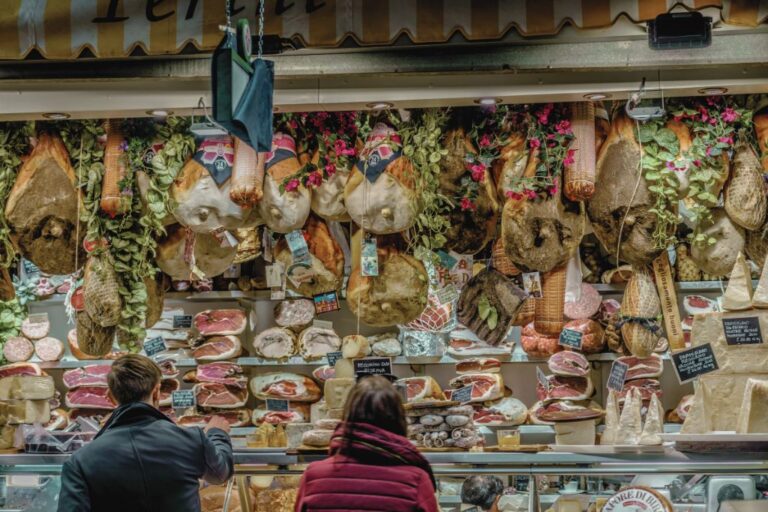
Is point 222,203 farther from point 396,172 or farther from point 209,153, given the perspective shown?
point 396,172

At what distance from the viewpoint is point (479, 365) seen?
8.38m

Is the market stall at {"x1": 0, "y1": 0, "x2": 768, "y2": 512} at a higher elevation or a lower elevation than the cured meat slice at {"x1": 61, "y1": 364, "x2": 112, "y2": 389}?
higher

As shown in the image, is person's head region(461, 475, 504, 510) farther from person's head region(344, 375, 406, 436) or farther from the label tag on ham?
the label tag on ham

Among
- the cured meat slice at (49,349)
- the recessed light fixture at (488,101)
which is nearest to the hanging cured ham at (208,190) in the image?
the recessed light fixture at (488,101)

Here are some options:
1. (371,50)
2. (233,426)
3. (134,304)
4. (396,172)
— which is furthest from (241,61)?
(233,426)

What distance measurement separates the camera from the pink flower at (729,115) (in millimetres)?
5691

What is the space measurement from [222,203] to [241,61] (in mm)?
1891

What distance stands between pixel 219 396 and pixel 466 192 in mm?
3750

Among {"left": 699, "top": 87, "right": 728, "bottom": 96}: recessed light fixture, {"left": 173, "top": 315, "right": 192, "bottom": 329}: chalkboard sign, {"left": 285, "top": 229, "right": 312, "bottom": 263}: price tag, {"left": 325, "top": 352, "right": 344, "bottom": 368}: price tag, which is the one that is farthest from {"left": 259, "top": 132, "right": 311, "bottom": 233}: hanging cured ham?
{"left": 173, "top": 315, "right": 192, "bottom": 329}: chalkboard sign

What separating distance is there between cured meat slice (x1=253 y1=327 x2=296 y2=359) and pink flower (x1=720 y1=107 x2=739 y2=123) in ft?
14.2

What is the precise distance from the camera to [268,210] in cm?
600

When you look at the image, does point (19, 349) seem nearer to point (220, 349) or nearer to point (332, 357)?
point (220, 349)

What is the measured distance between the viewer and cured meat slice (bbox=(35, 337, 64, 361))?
30.6ft

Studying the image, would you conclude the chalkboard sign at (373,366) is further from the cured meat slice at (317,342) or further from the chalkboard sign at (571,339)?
the cured meat slice at (317,342)
